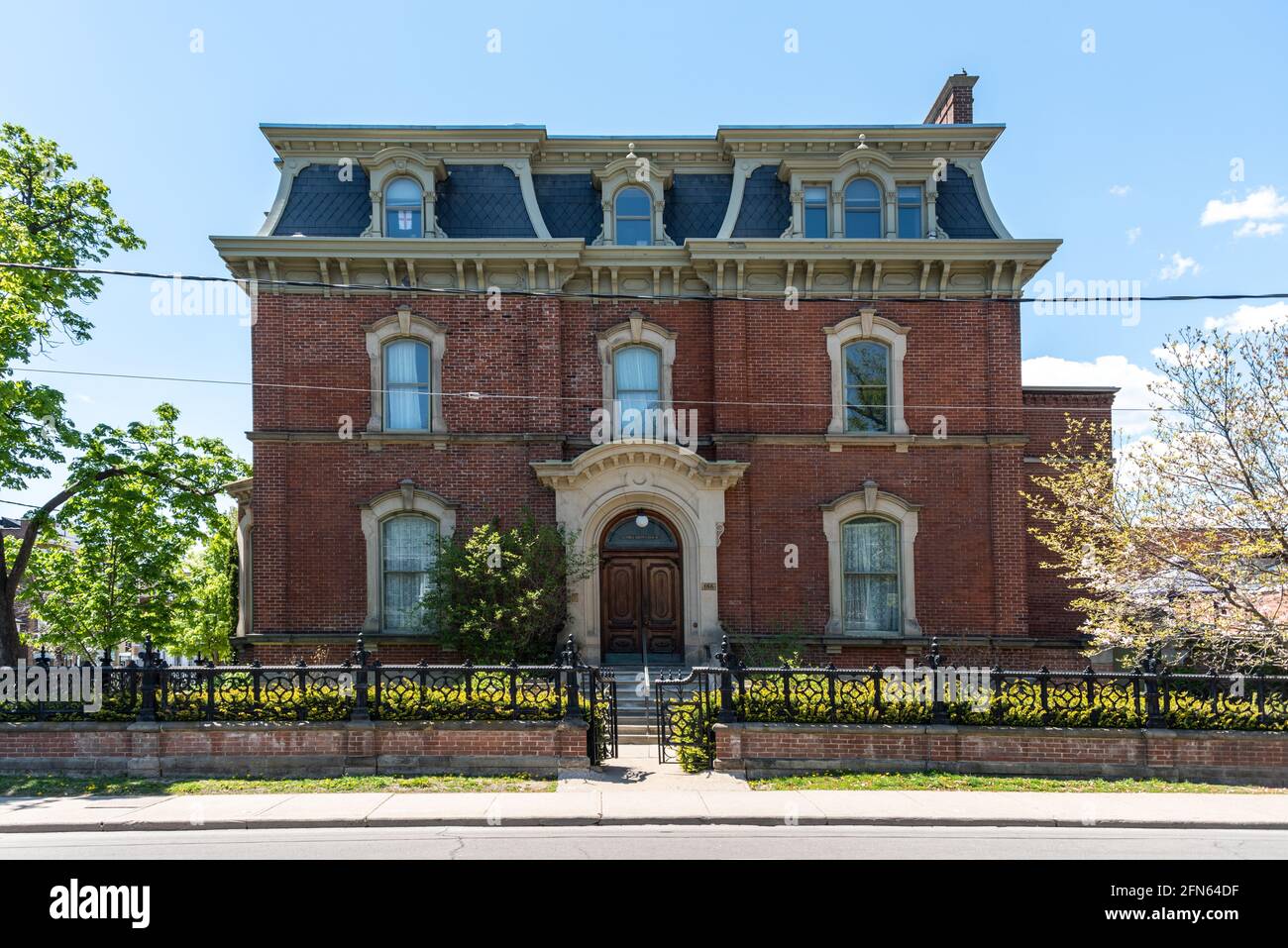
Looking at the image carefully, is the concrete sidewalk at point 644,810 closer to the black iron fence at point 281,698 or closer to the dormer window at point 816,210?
the black iron fence at point 281,698

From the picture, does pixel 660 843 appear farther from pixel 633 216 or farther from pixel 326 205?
pixel 326 205

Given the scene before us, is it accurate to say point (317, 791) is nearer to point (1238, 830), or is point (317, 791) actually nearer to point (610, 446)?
point (610, 446)

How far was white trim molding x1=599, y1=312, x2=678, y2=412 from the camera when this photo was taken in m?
18.7

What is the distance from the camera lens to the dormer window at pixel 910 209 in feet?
62.4

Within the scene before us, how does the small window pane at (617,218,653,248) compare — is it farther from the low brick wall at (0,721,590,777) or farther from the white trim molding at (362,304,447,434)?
the low brick wall at (0,721,590,777)

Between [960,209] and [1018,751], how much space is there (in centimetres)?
1157

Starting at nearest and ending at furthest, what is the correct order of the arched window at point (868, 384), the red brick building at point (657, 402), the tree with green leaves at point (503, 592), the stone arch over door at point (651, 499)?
the tree with green leaves at point (503, 592)
the stone arch over door at point (651, 499)
the red brick building at point (657, 402)
the arched window at point (868, 384)

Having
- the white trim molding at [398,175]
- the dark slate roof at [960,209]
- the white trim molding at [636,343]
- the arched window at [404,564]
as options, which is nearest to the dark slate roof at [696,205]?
the white trim molding at [636,343]

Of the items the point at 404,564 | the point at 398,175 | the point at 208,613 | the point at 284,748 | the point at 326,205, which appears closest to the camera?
the point at 284,748

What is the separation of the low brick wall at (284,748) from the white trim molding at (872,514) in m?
7.85

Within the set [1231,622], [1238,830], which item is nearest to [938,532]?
[1231,622]

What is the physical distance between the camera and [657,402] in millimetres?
18734

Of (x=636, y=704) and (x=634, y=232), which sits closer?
(x=636, y=704)

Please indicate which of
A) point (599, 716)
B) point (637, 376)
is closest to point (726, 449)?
point (637, 376)
